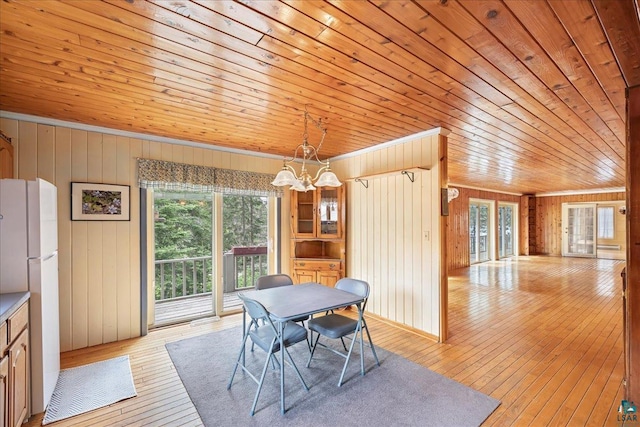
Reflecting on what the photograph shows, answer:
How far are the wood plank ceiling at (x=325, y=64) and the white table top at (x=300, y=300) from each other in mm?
1784

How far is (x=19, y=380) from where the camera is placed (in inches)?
73.2

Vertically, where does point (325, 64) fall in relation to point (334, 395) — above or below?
above

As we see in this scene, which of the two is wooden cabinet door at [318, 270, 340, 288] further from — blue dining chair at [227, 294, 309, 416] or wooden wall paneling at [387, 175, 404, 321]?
blue dining chair at [227, 294, 309, 416]

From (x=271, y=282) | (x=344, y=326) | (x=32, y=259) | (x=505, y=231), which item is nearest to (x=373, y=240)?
(x=271, y=282)

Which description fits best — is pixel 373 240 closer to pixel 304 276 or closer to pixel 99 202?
pixel 304 276

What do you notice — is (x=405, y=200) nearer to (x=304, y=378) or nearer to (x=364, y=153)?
(x=364, y=153)

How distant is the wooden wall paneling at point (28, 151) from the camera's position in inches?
114

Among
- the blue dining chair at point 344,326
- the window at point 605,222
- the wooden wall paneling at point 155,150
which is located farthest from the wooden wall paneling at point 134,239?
the window at point 605,222

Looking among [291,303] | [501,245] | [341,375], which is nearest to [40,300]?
[291,303]

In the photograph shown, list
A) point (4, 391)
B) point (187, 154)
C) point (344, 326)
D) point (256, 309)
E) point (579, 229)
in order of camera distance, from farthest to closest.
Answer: point (579, 229) → point (187, 154) → point (344, 326) → point (256, 309) → point (4, 391)

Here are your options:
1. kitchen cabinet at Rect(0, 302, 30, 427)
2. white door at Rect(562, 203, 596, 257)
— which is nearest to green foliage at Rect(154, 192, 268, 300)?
kitchen cabinet at Rect(0, 302, 30, 427)

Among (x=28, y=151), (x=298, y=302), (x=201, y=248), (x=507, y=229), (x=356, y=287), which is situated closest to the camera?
(x=298, y=302)

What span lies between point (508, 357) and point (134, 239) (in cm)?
446

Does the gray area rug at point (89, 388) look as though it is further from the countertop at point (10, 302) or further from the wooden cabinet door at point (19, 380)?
the countertop at point (10, 302)
